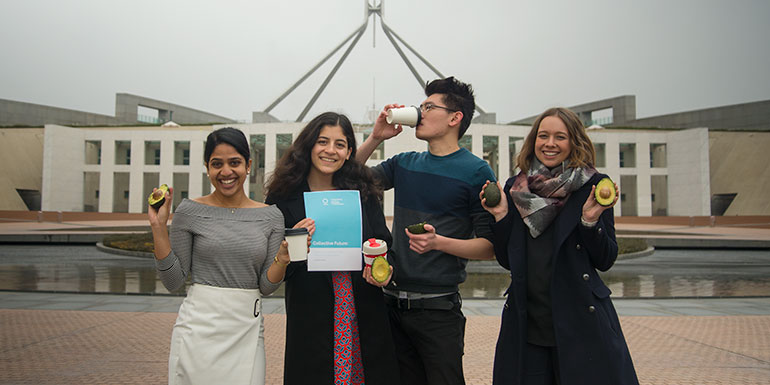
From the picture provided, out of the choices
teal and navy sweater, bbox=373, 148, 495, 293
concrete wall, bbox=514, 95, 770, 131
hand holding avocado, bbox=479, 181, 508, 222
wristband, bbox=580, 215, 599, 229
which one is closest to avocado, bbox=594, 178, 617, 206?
wristband, bbox=580, 215, 599, 229

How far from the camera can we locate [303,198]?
232 centimetres

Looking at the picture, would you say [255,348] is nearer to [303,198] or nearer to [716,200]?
[303,198]

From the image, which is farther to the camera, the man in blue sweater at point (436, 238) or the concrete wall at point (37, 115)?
the concrete wall at point (37, 115)

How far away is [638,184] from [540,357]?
127 feet

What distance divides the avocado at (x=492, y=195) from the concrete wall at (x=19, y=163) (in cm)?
4468

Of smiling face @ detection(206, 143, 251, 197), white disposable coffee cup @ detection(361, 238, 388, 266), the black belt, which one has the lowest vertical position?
the black belt

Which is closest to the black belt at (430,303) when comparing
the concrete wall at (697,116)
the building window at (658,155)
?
the concrete wall at (697,116)

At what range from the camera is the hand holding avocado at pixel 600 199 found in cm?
188

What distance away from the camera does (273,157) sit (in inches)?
1389

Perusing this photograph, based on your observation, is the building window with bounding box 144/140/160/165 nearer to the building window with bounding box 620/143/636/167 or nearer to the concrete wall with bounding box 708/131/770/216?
the building window with bounding box 620/143/636/167

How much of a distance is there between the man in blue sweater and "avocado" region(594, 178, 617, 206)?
583 millimetres

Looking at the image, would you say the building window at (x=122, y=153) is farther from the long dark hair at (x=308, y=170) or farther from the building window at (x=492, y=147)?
the long dark hair at (x=308, y=170)

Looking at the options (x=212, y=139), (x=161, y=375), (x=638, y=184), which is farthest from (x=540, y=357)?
(x=638, y=184)

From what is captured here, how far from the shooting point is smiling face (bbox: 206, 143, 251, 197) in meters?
2.19
